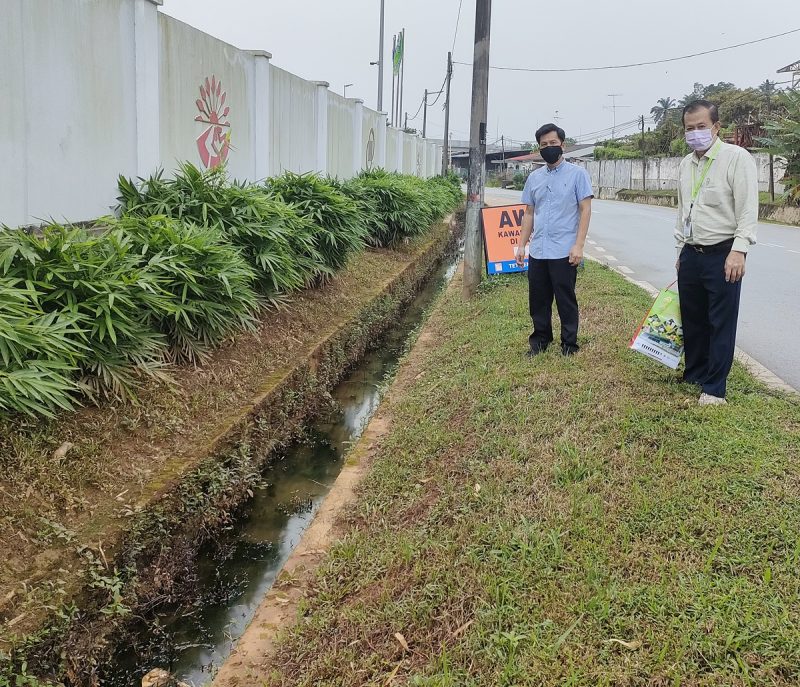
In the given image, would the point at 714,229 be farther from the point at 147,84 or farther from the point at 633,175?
the point at 633,175

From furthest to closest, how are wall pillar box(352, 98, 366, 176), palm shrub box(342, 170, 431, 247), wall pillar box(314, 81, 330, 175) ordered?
wall pillar box(352, 98, 366, 176)
wall pillar box(314, 81, 330, 175)
palm shrub box(342, 170, 431, 247)

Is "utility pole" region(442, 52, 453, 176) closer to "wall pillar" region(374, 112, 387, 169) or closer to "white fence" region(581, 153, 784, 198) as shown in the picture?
"white fence" region(581, 153, 784, 198)

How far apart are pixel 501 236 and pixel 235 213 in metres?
3.89

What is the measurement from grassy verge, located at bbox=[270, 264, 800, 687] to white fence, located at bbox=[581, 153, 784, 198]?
101 feet

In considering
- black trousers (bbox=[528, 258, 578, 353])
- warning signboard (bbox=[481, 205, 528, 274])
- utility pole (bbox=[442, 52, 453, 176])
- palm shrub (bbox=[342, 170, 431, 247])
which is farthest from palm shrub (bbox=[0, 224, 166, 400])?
utility pole (bbox=[442, 52, 453, 176])

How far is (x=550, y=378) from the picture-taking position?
14.2ft

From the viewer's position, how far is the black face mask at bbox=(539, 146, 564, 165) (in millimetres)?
4633

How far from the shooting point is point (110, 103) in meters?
5.86

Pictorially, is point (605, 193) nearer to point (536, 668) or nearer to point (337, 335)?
point (337, 335)

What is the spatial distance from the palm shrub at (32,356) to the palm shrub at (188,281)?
79 cm

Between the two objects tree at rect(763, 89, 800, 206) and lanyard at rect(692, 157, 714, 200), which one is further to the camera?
tree at rect(763, 89, 800, 206)

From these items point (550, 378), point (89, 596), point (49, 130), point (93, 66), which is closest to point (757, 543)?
point (550, 378)

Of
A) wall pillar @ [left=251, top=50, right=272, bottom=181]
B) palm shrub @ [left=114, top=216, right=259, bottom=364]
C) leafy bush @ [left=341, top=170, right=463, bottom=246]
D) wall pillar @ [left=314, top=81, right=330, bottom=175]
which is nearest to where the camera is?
palm shrub @ [left=114, top=216, right=259, bottom=364]

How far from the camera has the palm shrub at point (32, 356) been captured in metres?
2.96
